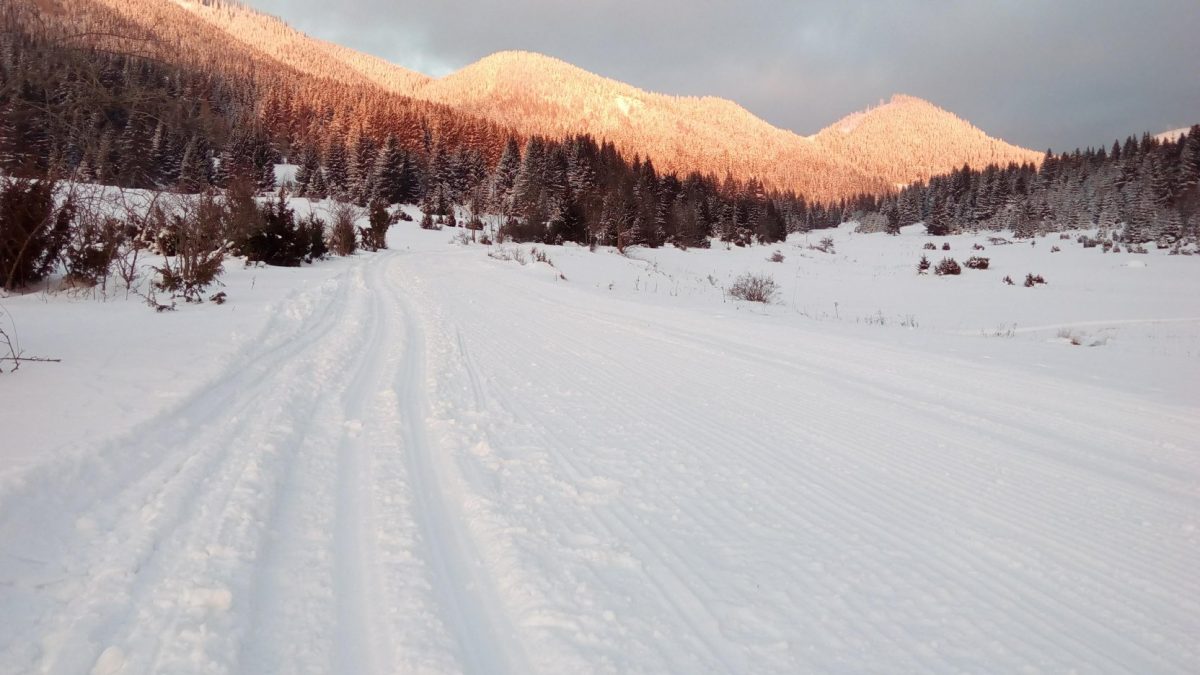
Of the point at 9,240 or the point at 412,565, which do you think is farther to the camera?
the point at 9,240

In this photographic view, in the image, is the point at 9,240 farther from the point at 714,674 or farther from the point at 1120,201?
the point at 1120,201

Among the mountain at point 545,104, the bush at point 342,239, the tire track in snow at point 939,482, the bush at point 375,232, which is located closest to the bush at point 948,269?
the tire track in snow at point 939,482

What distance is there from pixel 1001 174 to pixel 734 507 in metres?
99.8

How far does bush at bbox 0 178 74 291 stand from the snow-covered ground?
6.61ft

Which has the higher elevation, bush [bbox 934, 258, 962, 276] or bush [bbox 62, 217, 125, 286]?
bush [bbox 934, 258, 962, 276]

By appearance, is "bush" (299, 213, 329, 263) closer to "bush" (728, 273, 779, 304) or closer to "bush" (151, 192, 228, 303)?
"bush" (151, 192, 228, 303)

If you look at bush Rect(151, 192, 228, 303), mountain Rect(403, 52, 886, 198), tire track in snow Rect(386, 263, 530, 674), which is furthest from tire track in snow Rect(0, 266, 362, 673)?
mountain Rect(403, 52, 886, 198)

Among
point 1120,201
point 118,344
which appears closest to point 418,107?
point 1120,201

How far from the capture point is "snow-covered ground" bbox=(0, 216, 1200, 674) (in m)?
1.88

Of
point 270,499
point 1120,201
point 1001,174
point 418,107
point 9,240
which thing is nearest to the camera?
point 270,499

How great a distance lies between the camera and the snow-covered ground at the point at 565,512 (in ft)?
6.15

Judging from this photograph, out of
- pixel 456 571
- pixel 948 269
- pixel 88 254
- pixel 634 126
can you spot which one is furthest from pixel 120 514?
pixel 634 126

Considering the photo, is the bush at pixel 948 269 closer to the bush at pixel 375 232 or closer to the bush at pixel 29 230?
the bush at pixel 375 232

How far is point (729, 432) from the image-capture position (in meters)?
4.15
